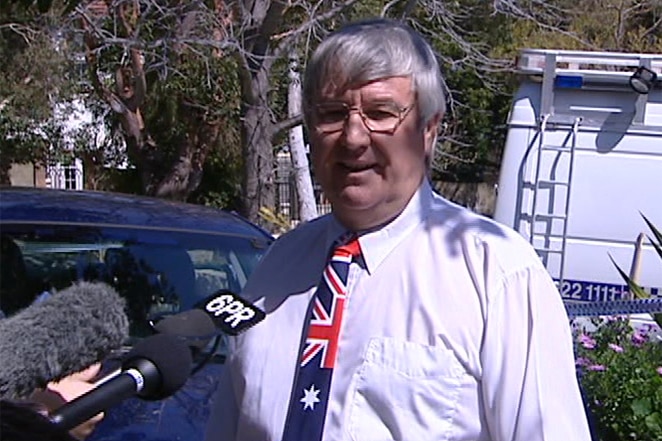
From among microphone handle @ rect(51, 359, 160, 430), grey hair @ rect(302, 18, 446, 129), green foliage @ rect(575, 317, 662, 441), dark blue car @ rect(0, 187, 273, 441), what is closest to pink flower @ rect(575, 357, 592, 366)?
green foliage @ rect(575, 317, 662, 441)

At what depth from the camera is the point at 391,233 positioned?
235cm

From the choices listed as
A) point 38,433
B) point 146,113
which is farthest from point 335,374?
point 146,113

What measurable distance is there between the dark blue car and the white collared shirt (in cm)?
150

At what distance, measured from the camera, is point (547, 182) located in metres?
8.34

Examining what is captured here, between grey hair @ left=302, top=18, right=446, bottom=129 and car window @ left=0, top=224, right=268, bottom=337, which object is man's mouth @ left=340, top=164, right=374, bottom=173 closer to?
grey hair @ left=302, top=18, right=446, bottom=129

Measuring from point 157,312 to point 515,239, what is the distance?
2.35 metres

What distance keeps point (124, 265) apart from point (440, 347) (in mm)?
2523

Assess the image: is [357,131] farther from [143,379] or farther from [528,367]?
[143,379]

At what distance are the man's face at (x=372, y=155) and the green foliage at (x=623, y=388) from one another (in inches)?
89.4

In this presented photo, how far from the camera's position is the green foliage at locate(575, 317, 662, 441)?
Answer: 14.0 feet

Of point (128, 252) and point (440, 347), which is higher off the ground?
point (440, 347)

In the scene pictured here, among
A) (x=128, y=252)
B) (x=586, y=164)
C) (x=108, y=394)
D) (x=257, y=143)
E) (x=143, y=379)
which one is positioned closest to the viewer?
(x=108, y=394)

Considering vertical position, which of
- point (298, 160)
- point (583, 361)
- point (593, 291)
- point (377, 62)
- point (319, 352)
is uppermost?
point (377, 62)

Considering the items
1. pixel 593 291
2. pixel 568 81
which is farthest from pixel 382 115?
pixel 568 81
